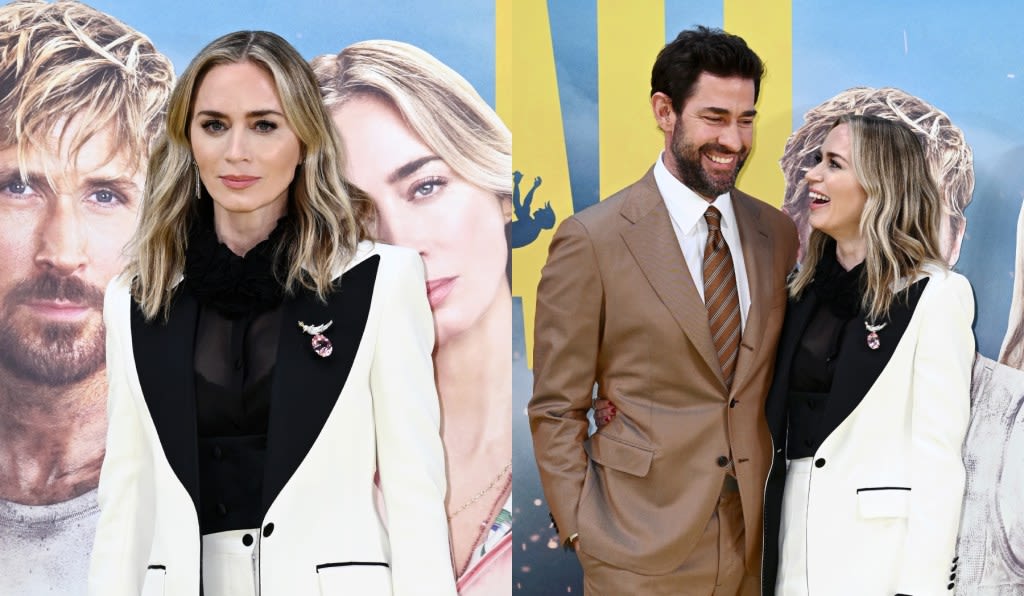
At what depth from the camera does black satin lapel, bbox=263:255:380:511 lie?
2232 mm

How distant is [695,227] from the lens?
319 cm

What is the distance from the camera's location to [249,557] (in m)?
2.24

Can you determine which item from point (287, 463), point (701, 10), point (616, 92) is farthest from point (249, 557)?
point (701, 10)

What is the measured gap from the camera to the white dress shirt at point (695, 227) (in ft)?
10.3

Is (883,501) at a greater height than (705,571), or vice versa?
(883,501)

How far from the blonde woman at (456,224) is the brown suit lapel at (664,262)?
3.33ft

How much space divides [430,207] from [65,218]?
1.31m

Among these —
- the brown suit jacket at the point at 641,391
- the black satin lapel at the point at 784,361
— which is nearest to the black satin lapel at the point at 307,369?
the brown suit jacket at the point at 641,391

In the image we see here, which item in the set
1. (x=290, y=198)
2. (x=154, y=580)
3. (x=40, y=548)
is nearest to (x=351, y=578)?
(x=154, y=580)

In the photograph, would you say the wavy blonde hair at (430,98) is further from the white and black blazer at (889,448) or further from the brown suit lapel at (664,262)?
the white and black blazer at (889,448)

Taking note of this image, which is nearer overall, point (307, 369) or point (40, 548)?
point (307, 369)

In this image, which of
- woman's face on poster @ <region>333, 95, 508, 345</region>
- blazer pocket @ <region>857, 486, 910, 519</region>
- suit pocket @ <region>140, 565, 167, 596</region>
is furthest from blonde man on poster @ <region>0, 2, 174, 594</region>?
blazer pocket @ <region>857, 486, 910, 519</region>

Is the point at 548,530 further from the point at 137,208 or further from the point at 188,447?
the point at 188,447

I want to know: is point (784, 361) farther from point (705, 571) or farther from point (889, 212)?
point (705, 571)
